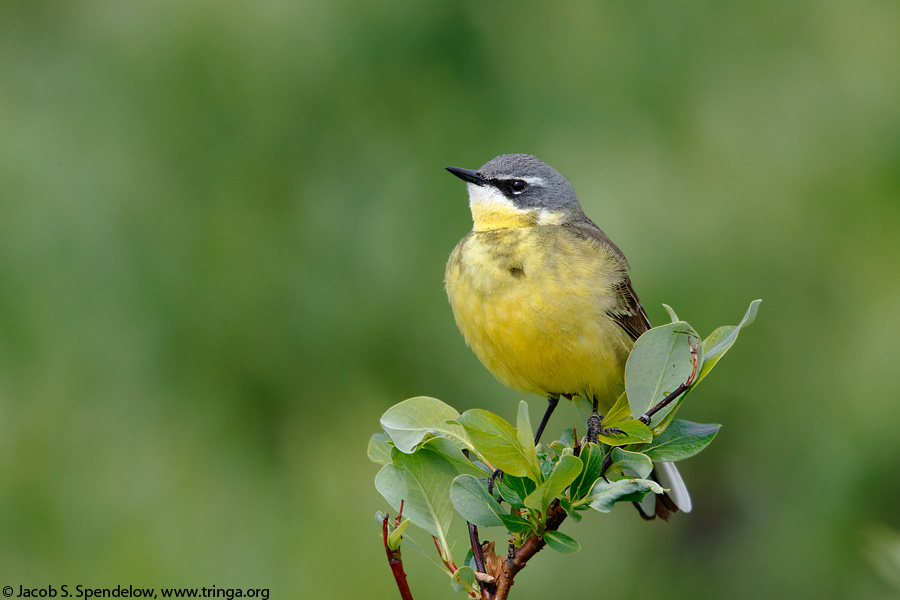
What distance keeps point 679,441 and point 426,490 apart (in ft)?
2.10

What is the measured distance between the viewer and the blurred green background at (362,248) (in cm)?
450

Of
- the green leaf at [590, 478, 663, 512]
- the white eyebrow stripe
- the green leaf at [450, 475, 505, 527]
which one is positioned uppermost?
the white eyebrow stripe

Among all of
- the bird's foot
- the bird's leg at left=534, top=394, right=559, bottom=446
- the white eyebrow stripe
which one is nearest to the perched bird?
the bird's leg at left=534, top=394, right=559, bottom=446

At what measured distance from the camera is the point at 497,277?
3.44 metres

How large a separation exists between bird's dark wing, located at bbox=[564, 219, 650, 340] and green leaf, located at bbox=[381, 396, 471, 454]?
4.37 ft

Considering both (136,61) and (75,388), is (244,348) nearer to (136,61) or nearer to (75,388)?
(75,388)

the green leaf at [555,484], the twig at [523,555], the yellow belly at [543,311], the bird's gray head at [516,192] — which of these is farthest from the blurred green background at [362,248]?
the green leaf at [555,484]

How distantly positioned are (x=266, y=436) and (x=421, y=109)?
1.89 meters

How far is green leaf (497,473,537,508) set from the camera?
2328mm

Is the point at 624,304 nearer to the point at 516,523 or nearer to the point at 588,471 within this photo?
the point at 588,471

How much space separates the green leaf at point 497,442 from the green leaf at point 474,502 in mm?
74

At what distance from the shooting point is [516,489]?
234cm

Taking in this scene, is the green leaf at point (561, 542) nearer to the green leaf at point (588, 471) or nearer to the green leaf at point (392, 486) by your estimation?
the green leaf at point (588, 471)

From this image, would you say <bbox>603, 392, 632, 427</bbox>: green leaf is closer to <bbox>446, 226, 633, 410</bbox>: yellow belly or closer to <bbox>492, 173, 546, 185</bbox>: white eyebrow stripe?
<bbox>446, 226, 633, 410</bbox>: yellow belly
